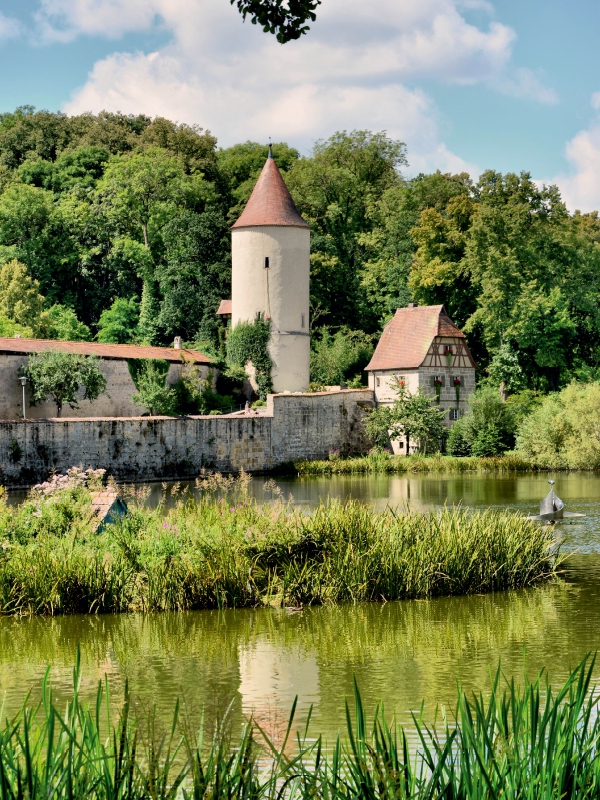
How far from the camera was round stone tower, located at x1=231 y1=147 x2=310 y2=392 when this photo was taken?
4109 centimetres

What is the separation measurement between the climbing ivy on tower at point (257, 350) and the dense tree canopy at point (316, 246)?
218 centimetres

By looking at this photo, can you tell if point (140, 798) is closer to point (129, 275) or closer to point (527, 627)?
point (527, 627)

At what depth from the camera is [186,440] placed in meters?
32.5

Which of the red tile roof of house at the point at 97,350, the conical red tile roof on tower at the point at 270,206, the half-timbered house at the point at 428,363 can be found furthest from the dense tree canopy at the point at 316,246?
the conical red tile roof on tower at the point at 270,206

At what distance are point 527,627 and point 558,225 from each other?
3268 centimetres

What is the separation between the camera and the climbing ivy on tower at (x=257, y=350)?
134 ft

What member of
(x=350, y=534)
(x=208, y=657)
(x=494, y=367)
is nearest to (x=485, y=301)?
(x=494, y=367)

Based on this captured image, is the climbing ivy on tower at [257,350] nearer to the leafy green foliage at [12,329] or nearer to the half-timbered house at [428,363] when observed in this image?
the half-timbered house at [428,363]

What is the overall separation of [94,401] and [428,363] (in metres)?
11.4

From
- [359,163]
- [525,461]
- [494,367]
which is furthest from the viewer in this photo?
[359,163]

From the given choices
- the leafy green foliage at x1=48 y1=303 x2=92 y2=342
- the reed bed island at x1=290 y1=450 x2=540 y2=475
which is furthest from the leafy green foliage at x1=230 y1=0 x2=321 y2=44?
the leafy green foliage at x1=48 y1=303 x2=92 y2=342

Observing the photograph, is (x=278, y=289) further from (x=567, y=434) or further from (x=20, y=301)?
(x=567, y=434)

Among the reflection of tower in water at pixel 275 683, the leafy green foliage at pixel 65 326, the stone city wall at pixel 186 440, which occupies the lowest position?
→ the reflection of tower in water at pixel 275 683

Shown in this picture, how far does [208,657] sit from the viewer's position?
387 inches
